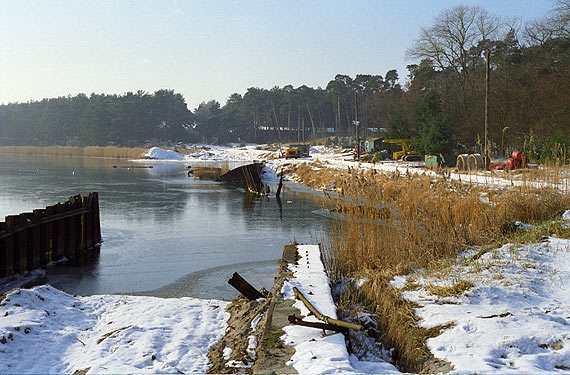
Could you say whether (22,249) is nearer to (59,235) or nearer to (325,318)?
(59,235)

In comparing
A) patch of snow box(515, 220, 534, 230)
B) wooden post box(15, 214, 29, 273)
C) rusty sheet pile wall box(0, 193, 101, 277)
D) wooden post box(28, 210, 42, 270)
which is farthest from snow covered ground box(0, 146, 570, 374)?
wooden post box(28, 210, 42, 270)

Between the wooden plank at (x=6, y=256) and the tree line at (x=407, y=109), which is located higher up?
the tree line at (x=407, y=109)

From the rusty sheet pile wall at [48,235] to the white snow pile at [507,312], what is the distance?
7.54m

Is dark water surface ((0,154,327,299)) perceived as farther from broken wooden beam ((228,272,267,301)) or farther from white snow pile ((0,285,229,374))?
white snow pile ((0,285,229,374))

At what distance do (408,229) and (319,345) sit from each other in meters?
3.88

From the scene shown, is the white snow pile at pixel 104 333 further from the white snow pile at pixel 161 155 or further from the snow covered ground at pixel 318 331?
the white snow pile at pixel 161 155

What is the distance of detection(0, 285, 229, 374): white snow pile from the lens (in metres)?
4.81

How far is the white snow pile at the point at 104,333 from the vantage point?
15.8 feet

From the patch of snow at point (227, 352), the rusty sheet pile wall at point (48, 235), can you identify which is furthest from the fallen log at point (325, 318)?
the rusty sheet pile wall at point (48, 235)

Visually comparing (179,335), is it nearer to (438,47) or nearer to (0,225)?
(0,225)

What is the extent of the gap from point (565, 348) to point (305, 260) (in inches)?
164

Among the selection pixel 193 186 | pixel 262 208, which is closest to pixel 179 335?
pixel 262 208

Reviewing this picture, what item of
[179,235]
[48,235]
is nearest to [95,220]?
[179,235]

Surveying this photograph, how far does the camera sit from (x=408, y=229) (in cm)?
813
